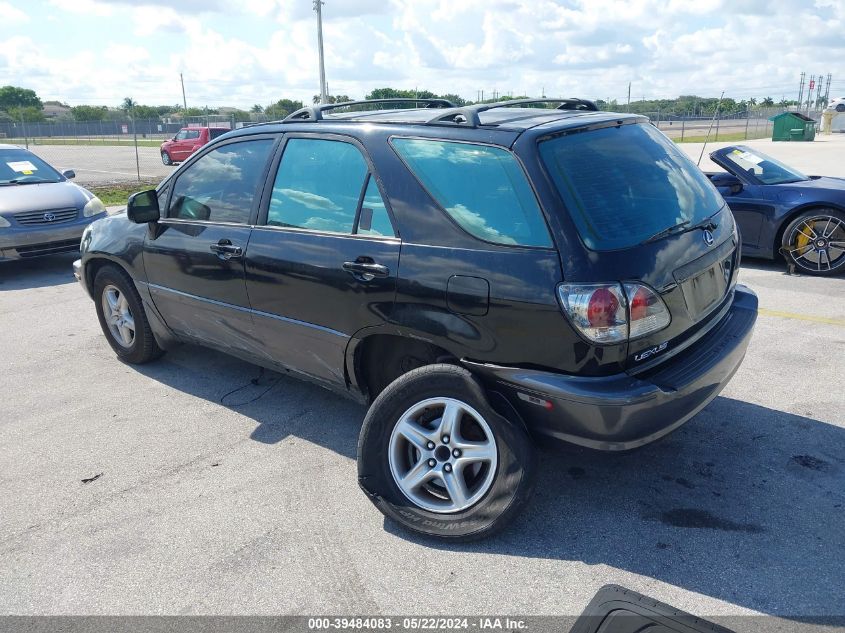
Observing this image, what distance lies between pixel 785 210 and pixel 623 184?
5.16 metres

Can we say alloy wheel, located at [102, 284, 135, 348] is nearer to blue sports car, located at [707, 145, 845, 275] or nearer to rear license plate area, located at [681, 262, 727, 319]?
rear license plate area, located at [681, 262, 727, 319]

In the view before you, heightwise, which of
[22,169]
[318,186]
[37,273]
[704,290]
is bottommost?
[37,273]

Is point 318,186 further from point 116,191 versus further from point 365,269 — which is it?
point 116,191

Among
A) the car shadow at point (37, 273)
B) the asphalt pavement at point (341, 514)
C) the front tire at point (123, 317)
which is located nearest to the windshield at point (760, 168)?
the asphalt pavement at point (341, 514)

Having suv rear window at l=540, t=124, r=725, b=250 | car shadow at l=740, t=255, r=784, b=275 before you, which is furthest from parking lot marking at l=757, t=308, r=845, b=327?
suv rear window at l=540, t=124, r=725, b=250

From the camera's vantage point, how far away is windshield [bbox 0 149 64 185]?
366 inches

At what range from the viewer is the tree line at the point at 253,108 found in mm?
28473

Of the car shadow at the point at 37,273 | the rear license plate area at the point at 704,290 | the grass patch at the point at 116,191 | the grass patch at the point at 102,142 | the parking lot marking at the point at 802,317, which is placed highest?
the rear license plate area at the point at 704,290

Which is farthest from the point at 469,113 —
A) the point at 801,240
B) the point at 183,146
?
the point at 183,146

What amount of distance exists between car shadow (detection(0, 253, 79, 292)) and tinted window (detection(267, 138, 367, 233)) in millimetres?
5513

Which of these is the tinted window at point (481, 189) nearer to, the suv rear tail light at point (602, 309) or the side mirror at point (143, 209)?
the suv rear tail light at point (602, 309)

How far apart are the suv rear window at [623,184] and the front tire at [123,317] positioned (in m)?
3.29

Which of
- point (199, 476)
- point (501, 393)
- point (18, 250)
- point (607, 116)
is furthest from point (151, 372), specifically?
point (18, 250)

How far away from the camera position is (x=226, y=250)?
3.97 metres
